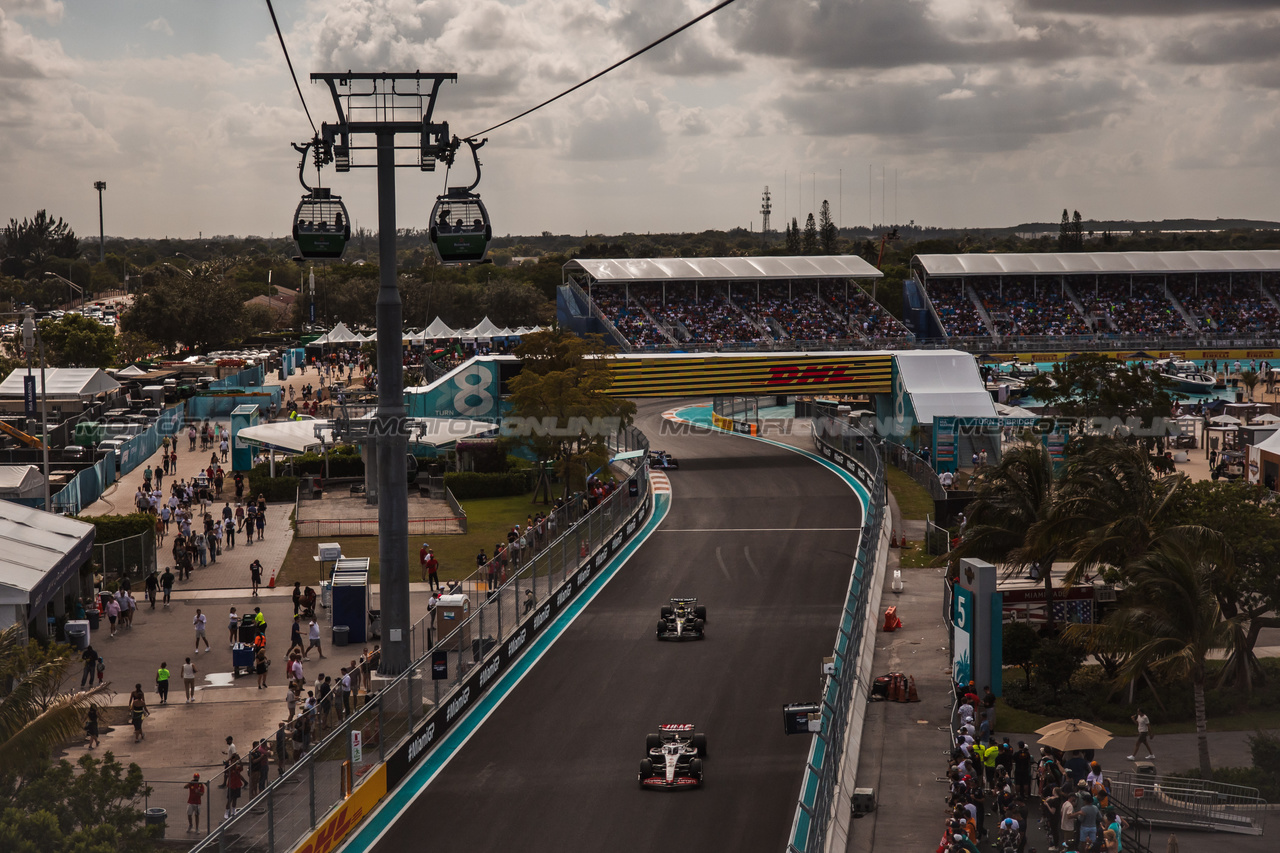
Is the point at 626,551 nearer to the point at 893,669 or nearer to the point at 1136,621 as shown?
the point at 893,669

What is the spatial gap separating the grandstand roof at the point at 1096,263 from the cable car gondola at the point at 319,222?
78.4 m

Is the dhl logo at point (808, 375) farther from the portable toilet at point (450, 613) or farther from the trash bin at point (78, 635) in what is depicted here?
the trash bin at point (78, 635)

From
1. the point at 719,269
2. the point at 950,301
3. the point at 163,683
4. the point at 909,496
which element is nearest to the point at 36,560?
the point at 163,683

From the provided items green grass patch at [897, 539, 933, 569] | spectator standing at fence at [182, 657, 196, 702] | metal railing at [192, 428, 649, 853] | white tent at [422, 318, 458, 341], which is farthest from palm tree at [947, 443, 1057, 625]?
white tent at [422, 318, 458, 341]

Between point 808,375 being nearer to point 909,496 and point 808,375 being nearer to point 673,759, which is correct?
point 909,496

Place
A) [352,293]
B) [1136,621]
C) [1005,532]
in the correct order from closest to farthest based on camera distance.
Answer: [1136,621] < [1005,532] < [352,293]

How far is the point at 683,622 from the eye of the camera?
93.4ft

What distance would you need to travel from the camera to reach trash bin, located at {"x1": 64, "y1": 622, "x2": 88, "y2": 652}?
29.2m

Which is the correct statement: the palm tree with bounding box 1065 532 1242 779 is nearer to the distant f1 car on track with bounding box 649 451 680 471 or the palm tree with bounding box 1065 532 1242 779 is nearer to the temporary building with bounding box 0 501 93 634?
the temporary building with bounding box 0 501 93 634

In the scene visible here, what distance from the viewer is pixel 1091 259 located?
96.4 metres

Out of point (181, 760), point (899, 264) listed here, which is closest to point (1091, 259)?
point (899, 264)

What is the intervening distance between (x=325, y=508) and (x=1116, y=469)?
29.2 meters

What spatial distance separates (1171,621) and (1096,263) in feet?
260

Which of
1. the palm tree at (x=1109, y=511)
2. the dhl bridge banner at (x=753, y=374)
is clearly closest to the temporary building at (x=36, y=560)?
the palm tree at (x=1109, y=511)
